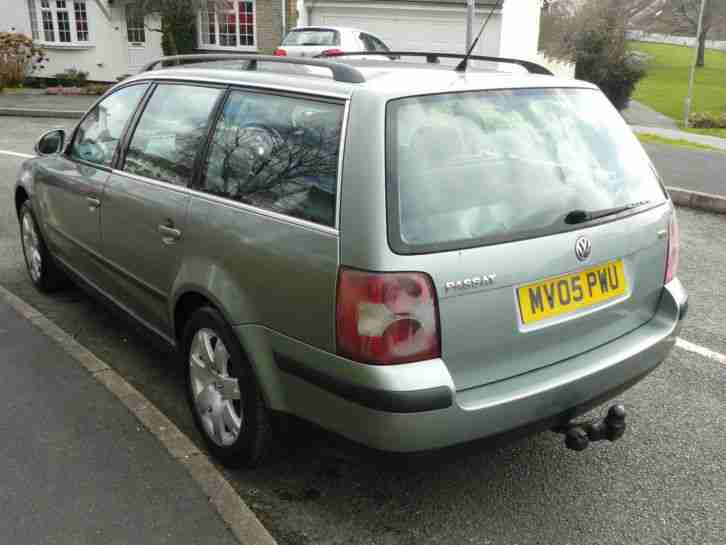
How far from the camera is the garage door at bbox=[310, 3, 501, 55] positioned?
26.7 metres

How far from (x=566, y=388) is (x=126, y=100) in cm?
292

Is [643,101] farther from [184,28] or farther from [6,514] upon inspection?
[6,514]

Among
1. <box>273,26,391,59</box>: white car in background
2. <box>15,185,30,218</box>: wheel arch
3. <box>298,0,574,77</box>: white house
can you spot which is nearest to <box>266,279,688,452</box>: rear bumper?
<box>15,185,30,218</box>: wheel arch

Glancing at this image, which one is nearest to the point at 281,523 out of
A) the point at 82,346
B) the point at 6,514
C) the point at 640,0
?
the point at 6,514

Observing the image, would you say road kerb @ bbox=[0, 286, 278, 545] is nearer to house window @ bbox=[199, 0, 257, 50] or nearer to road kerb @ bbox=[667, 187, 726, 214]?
road kerb @ bbox=[667, 187, 726, 214]

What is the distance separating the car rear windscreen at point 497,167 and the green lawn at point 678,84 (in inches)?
905

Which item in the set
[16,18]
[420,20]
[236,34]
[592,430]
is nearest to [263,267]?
[592,430]

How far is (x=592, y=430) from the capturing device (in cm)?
301

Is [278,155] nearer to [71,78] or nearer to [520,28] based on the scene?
[71,78]

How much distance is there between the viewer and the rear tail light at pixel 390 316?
2.51m

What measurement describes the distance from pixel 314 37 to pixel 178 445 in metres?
18.4

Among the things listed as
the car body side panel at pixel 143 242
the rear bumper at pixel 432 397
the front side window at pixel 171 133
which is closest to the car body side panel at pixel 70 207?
the car body side panel at pixel 143 242

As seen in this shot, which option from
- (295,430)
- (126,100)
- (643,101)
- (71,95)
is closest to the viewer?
(295,430)

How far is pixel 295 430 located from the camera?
9.66ft
